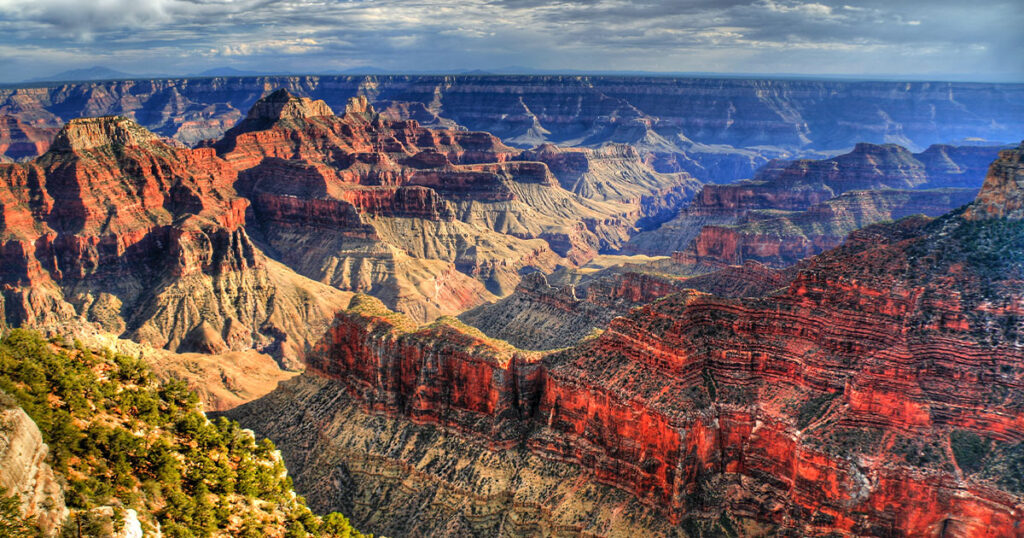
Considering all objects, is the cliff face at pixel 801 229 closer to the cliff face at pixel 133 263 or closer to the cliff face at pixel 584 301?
the cliff face at pixel 584 301

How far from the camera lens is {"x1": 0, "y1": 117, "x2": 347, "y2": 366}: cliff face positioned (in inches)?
5103

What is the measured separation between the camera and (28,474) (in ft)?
91.5

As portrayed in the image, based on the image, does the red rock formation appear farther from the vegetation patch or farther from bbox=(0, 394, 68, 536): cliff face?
bbox=(0, 394, 68, 536): cliff face

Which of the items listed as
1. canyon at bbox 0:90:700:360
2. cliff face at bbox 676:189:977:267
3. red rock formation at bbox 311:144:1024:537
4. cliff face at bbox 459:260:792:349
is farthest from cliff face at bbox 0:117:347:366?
cliff face at bbox 676:189:977:267

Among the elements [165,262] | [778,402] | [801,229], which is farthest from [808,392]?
[165,262]

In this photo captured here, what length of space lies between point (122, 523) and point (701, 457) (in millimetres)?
41931

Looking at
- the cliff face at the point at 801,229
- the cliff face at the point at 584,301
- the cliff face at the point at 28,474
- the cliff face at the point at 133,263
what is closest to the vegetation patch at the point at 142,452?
the cliff face at the point at 28,474

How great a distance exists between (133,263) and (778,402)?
410ft

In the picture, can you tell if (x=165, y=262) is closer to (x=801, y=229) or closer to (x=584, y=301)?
(x=584, y=301)

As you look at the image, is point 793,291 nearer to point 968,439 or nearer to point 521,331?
point 968,439

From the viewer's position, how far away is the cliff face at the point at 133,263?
130m

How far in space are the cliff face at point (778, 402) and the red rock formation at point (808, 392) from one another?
125mm

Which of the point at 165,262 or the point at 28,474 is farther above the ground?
the point at 28,474

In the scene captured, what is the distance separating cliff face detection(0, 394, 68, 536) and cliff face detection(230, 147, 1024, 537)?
39550mm
